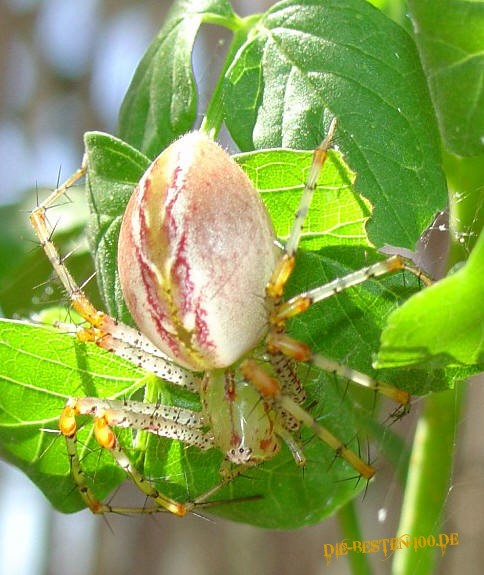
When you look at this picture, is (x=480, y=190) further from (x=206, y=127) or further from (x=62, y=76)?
(x=62, y=76)

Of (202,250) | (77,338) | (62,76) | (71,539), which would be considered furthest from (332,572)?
(202,250)

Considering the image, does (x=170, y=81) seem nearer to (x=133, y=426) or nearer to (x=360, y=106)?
(x=360, y=106)

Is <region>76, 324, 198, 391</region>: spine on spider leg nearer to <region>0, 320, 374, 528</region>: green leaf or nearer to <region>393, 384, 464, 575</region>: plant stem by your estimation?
<region>0, 320, 374, 528</region>: green leaf

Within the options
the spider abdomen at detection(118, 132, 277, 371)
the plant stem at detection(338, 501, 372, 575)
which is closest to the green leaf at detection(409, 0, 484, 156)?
the spider abdomen at detection(118, 132, 277, 371)

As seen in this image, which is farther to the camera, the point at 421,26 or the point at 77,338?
the point at 77,338

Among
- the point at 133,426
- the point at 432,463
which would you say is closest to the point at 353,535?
the point at 432,463

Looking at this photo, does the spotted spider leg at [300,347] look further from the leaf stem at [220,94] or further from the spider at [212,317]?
the leaf stem at [220,94]

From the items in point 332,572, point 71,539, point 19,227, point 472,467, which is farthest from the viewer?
point 71,539
